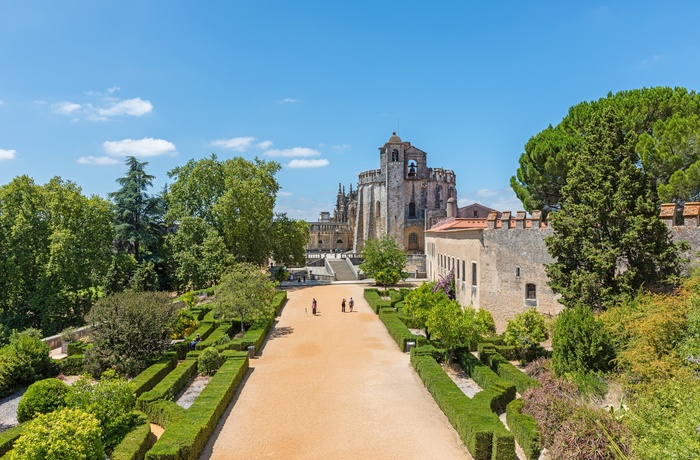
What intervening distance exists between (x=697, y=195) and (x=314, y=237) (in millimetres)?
62831

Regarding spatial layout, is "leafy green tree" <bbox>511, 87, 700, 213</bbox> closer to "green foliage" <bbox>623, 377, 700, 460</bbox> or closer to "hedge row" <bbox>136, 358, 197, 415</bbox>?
"green foliage" <bbox>623, 377, 700, 460</bbox>

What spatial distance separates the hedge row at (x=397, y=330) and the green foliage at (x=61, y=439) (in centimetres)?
1422

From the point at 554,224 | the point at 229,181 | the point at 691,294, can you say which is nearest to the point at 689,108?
the point at 554,224

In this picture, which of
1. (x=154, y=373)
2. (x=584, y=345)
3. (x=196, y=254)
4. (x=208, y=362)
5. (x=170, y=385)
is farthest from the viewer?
(x=196, y=254)

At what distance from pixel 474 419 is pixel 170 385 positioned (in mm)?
10431

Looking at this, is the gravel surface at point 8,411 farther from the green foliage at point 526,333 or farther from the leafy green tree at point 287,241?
the leafy green tree at point 287,241

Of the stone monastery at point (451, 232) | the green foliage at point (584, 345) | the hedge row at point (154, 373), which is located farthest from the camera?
the stone monastery at point (451, 232)

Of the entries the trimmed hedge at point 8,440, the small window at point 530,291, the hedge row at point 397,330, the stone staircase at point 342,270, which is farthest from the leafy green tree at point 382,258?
the trimmed hedge at point 8,440

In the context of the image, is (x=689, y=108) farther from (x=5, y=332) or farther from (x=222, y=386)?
(x=5, y=332)

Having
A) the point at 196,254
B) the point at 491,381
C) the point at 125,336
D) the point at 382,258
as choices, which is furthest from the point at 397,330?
the point at 196,254

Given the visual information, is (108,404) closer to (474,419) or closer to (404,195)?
(474,419)

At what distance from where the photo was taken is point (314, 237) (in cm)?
7862

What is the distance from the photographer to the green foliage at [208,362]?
62.7 feet

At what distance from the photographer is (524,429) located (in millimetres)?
11688
